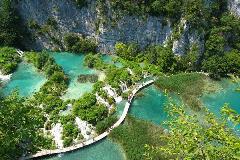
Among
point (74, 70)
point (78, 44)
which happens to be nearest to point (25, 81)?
point (74, 70)

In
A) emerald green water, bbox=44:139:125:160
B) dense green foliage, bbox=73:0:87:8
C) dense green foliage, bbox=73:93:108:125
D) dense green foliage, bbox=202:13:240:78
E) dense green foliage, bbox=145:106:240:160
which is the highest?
dense green foliage, bbox=145:106:240:160

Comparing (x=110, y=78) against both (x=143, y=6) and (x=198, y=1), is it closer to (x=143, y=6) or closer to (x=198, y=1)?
(x=143, y=6)

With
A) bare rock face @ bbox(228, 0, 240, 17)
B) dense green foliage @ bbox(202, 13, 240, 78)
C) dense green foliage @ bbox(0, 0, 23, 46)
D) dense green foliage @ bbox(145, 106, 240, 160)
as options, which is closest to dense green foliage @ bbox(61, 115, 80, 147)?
dense green foliage @ bbox(202, 13, 240, 78)

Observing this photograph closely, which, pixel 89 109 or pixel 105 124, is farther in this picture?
pixel 89 109

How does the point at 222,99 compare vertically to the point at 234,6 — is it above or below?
below

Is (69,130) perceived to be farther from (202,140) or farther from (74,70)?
(202,140)

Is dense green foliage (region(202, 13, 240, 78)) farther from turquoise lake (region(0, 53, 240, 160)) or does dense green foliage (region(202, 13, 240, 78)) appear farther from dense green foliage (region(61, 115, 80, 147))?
dense green foliage (region(61, 115, 80, 147))

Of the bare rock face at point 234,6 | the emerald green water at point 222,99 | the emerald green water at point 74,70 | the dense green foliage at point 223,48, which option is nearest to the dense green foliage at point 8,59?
the emerald green water at point 74,70
